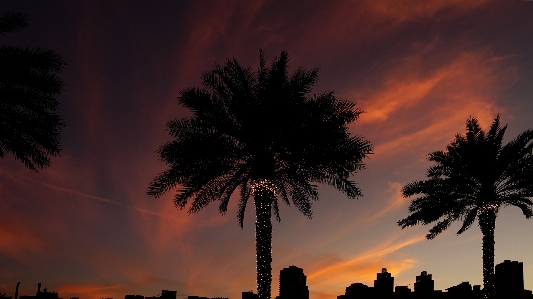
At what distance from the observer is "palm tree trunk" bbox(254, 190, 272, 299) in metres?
19.4

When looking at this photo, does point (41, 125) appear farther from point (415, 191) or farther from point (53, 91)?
point (415, 191)

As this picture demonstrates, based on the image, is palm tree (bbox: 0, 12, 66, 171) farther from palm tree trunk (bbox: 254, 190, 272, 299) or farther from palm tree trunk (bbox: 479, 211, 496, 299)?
palm tree trunk (bbox: 479, 211, 496, 299)

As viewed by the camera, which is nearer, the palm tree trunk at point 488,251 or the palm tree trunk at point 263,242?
the palm tree trunk at point 263,242

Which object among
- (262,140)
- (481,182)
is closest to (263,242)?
(262,140)

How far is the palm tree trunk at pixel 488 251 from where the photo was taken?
83.9 feet

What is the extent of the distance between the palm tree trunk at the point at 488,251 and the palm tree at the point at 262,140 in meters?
8.79

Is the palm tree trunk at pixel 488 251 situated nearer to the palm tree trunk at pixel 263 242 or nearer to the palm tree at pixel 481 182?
the palm tree at pixel 481 182

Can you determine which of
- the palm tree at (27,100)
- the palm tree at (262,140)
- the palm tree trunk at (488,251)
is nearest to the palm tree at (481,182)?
the palm tree trunk at (488,251)

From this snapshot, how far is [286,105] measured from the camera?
1978cm

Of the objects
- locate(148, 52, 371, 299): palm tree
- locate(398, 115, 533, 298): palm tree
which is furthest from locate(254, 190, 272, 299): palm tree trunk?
locate(398, 115, 533, 298): palm tree

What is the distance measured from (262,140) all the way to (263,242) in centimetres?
342

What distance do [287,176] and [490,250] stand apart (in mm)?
11043

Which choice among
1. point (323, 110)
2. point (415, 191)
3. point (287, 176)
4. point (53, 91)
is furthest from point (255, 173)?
point (415, 191)

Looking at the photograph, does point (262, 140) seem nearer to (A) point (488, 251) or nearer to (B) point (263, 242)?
(B) point (263, 242)
